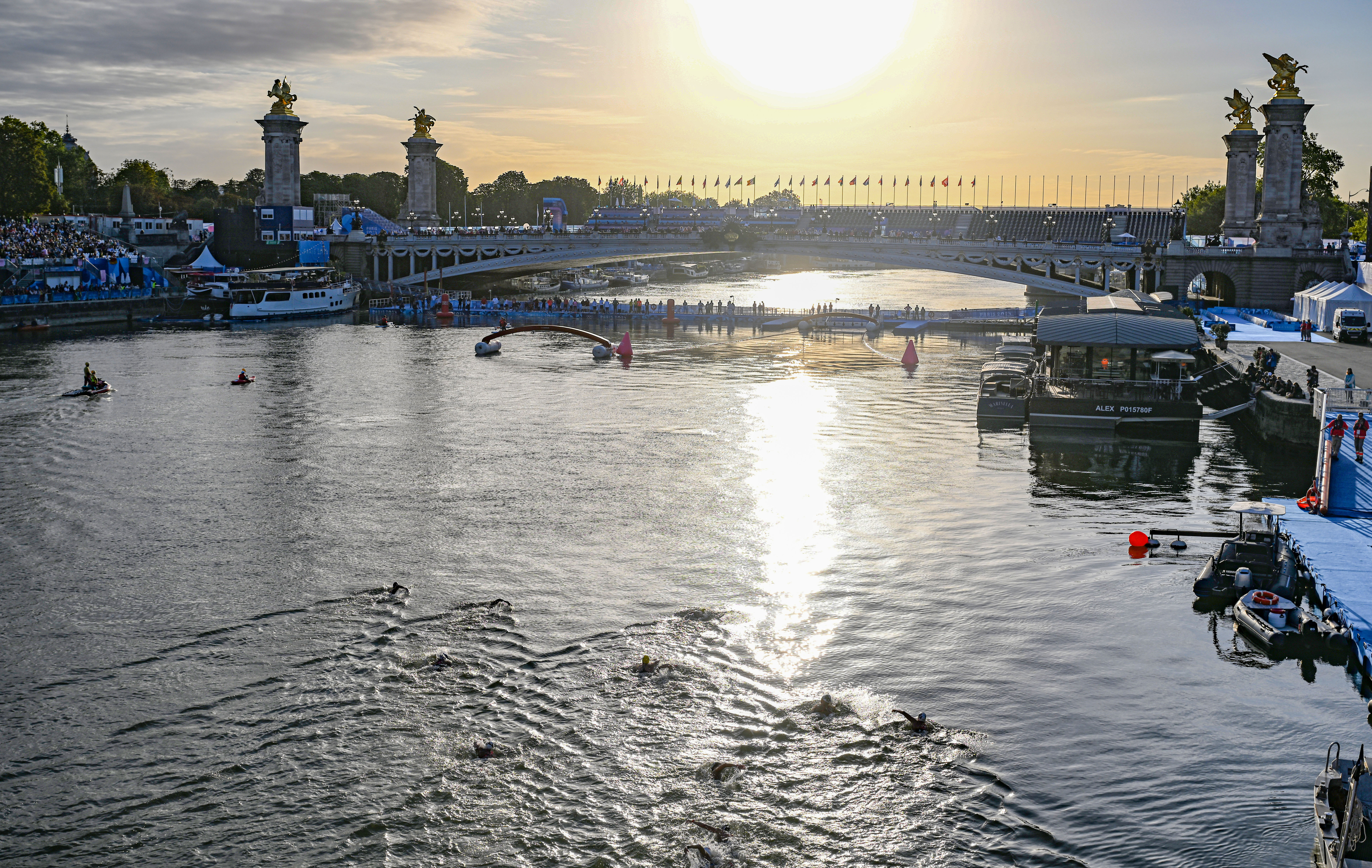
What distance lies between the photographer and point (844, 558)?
34.2 m

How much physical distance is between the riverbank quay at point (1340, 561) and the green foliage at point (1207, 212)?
9826 centimetres

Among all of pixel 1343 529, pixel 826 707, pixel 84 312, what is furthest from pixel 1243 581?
pixel 84 312

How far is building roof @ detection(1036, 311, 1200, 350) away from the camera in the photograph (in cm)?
5178

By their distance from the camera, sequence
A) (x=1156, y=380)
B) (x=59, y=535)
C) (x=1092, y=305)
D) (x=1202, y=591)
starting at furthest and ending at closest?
(x=1092, y=305) < (x=1156, y=380) < (x=59, y=535) < (x=1202, y=591)

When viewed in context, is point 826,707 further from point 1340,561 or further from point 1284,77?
point 1284,77

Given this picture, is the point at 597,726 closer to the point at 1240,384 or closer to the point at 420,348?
the point at 1240,384

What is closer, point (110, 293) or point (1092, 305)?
point (1092, 305)

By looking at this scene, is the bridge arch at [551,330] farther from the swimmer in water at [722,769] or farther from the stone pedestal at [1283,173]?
the swimmer in water at [722,769]

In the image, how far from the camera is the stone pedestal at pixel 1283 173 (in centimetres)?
8856

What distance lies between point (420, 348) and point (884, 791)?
70756 millimetres

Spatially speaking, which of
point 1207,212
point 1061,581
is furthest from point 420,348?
point 1207,212

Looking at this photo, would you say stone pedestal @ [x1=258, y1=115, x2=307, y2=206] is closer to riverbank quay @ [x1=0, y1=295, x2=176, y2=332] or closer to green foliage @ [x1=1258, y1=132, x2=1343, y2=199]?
riverbank quay @ [x1=0, y1=295, x2=176, y2=332]

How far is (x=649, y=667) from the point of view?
25875mm

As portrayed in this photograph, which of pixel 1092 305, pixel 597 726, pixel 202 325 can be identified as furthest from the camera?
pixel 202 325
